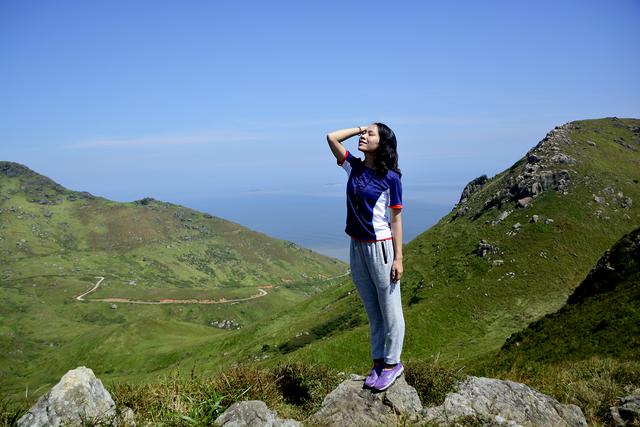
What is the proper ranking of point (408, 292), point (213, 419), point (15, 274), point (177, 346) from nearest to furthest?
point (213, 419), point (408, 292), point (177, 346), point (15, 274)

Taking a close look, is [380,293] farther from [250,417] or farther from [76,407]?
[76,407]

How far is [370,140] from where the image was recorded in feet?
26.7

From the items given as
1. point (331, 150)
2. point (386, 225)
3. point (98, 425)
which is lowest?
point (98, 425)

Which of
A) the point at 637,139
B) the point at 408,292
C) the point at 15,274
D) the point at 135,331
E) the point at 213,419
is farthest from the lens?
the point at 15,274

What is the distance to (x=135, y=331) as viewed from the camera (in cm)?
10306

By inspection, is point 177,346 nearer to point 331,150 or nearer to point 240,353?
point 240,353

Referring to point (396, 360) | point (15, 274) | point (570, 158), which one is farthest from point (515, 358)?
point (15, 274)

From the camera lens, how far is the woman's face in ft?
26.7

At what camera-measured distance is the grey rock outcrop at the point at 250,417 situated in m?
6.96

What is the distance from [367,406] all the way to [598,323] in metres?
25.8

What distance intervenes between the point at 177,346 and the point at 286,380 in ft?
304

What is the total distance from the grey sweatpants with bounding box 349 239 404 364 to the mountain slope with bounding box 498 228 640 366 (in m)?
17.4

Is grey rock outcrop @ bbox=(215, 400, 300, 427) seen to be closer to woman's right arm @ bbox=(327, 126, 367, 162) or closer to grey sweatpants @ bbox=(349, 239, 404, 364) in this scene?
grey sweatpants @ bbox=(349, 239, 404, 364)

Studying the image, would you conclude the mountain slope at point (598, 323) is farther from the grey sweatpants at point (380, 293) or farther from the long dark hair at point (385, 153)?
the long dark hair at point (385, 153)
